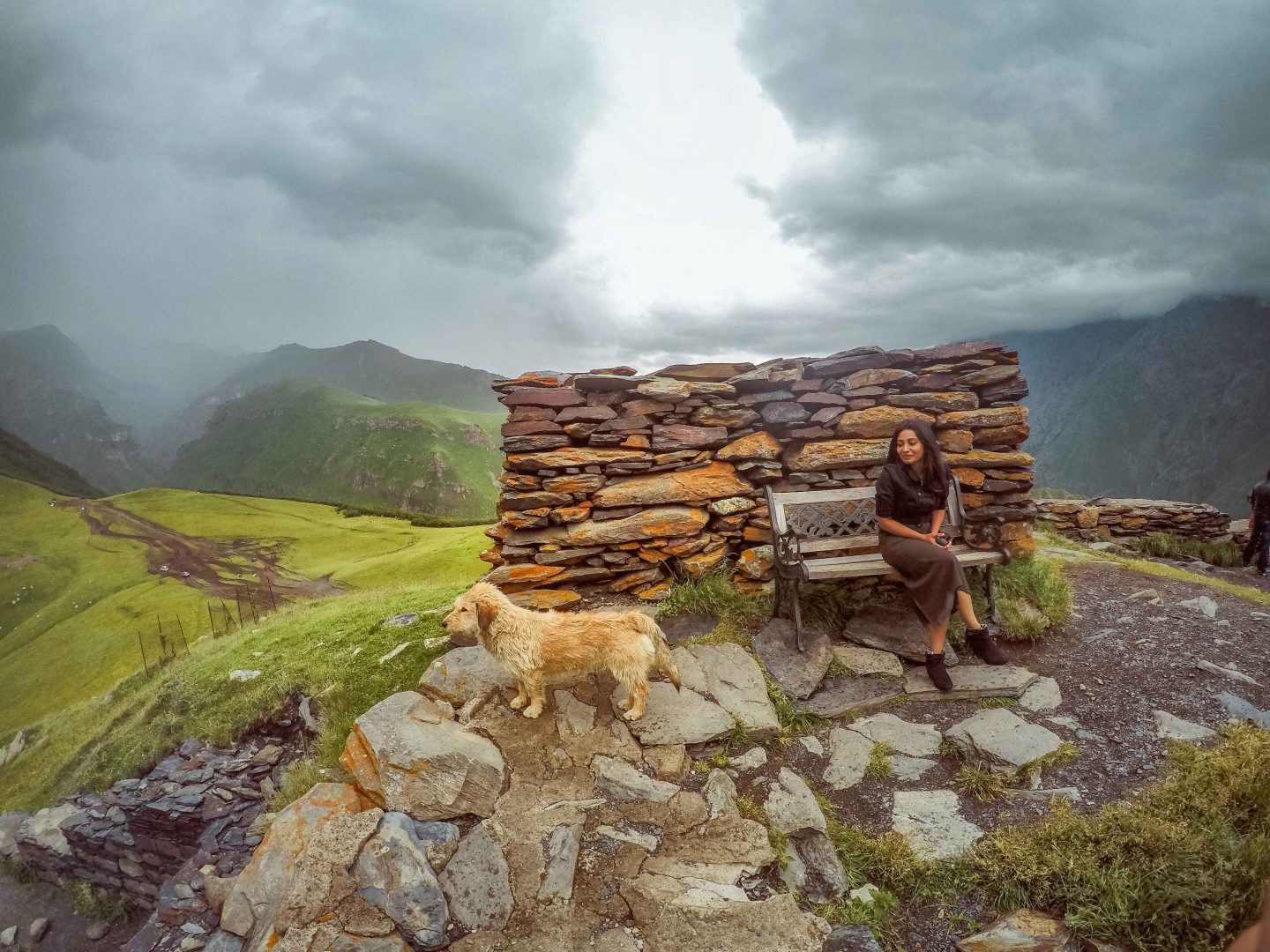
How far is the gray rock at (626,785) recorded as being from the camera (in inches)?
128

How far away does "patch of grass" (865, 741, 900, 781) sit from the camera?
3.67 meters

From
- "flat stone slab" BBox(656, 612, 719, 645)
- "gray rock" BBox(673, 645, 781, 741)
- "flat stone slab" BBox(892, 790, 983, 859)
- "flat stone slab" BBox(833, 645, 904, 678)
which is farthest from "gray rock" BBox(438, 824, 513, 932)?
"flat stone slab" BBox(833, 645, 904, 678)

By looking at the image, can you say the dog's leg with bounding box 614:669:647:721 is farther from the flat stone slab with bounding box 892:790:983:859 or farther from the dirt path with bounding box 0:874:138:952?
the dirt path with bounding box 0:874:138:952

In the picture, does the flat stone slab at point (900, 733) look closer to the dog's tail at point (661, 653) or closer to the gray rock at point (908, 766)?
the gray rock at point (908, 766)

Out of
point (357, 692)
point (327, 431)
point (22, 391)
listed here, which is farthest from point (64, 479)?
point (327, 431)

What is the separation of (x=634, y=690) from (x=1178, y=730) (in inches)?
194

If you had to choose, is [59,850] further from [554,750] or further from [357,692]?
[554,750]

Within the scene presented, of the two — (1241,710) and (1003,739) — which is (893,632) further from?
(1241,710)

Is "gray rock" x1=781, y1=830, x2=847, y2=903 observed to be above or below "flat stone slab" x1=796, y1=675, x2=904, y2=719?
above

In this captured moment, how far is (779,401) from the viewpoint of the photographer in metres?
6.59

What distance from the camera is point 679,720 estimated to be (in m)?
4.05

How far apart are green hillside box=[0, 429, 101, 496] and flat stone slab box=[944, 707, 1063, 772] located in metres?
24.0

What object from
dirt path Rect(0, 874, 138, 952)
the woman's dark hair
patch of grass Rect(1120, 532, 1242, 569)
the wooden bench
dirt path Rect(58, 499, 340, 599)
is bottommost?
dirt path Rect(0, 874, 138, 952)

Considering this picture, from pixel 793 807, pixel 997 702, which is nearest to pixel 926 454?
pixel 997 702
